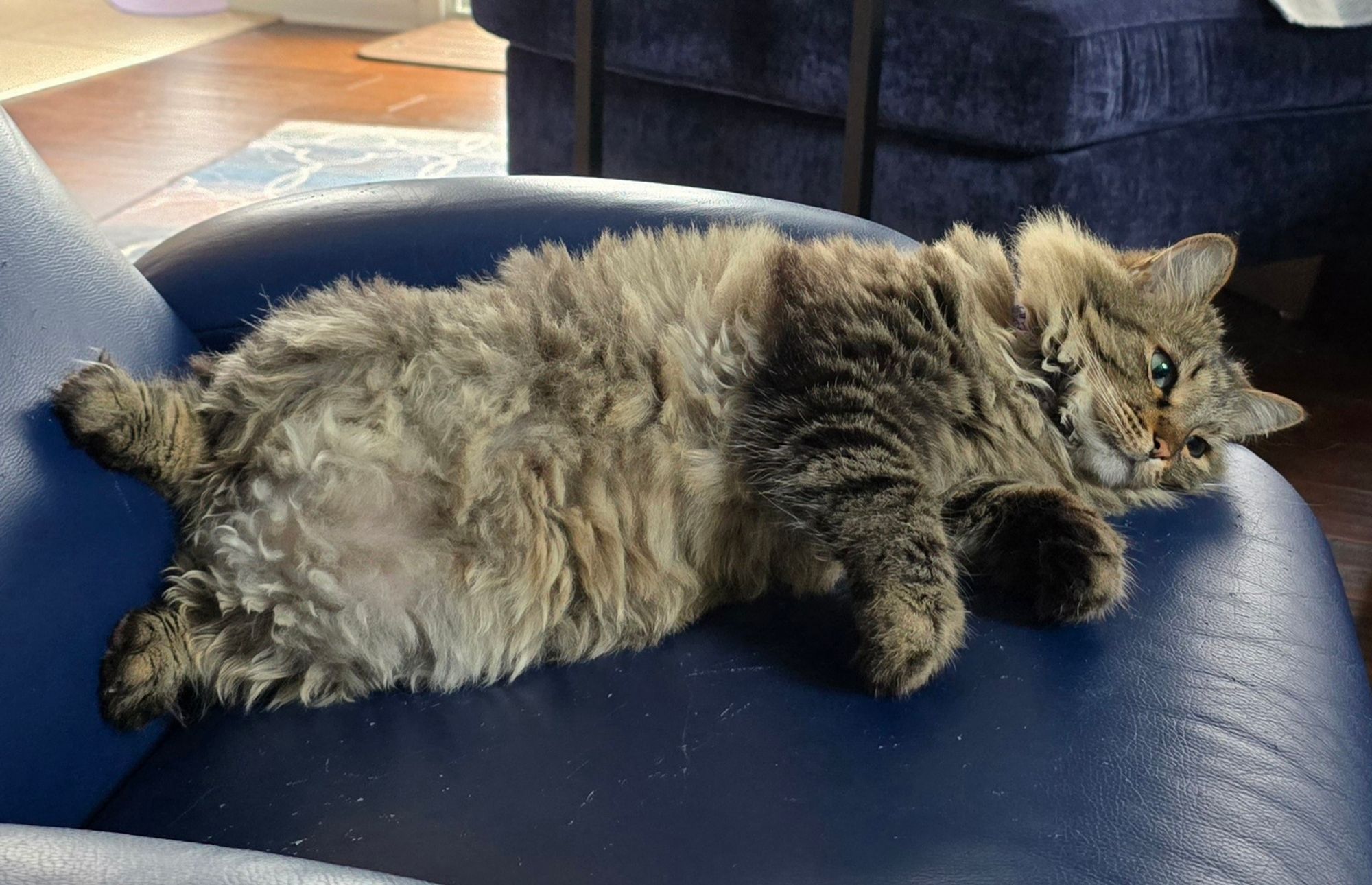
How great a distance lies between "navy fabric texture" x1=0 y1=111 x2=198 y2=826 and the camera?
1027 millimetres

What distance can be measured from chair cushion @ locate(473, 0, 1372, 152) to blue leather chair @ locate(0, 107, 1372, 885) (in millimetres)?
1515

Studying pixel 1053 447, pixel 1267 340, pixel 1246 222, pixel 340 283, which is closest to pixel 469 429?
pixel 340 283

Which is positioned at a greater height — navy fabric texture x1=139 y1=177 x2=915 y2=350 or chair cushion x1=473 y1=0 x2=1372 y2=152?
chair cushion x1=473 y1=0 x2=1372 y2=152

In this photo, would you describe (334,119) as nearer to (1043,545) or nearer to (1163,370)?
(1163,370)

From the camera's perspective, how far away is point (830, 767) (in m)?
1.07

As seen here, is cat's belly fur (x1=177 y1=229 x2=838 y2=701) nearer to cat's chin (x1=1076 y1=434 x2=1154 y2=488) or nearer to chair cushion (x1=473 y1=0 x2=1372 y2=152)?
cat's chin (x1=1076 y1=434 x2=1154 y2=488)

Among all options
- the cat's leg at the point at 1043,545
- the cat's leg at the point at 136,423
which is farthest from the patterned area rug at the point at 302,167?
the cat's leg at the point at 1043,545

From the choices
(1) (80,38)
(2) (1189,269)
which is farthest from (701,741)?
(1) (80,38)

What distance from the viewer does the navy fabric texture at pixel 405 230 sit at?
152cm

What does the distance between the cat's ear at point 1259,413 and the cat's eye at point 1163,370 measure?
0.49ft

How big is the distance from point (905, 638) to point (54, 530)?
2.68 ft

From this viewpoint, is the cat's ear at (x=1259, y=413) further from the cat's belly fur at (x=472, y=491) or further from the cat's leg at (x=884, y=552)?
the cat's belly fur at (x=472, y=491)

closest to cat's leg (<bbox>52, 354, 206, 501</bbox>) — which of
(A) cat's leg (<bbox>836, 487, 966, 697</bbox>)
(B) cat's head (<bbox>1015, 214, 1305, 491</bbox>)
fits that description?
(A) cat's leg (<bbox>836, 487, 966, 697</bbox>)

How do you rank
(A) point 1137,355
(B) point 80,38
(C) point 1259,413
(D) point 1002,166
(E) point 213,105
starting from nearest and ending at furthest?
(A) point 1137,355 → (C) point 1259,413 → (D) point 1002,166 → (E) point 213,105 → (B) point 80,38
